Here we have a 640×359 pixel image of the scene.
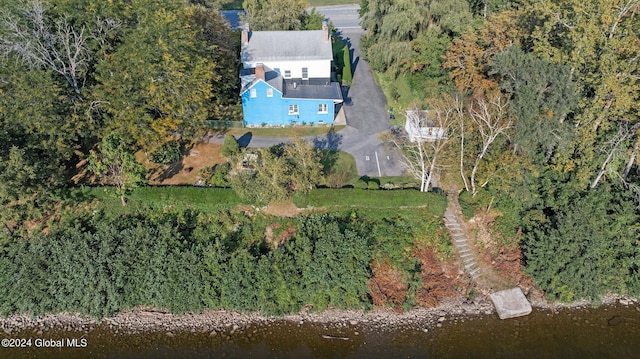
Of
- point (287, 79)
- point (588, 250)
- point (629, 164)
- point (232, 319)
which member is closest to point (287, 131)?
point (287, 79)

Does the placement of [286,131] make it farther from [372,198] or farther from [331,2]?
[331,2]

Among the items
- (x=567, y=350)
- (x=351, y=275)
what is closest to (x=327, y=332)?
(x=351, y=275)

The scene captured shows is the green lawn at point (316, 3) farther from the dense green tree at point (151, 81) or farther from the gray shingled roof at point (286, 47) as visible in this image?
the dense green tree at point (151, 81)

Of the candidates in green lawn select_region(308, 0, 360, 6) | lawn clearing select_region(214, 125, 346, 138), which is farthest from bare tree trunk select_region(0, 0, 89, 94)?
green lawn select_region(308, 0, 360, 6)

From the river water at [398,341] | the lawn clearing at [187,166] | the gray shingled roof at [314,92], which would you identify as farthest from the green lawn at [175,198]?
the gray shingled roof at [314,92]

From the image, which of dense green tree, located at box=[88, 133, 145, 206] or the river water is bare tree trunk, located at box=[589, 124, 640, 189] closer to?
the river water

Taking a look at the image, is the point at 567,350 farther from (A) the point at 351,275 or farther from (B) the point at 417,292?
(A) the point at 351,275

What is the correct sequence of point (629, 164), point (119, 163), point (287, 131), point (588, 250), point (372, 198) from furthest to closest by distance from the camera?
1. point (287, 131)
2. point (372, 198)
3. point (119, 163)
4. point (629, 164)
5. point (588, 250)
